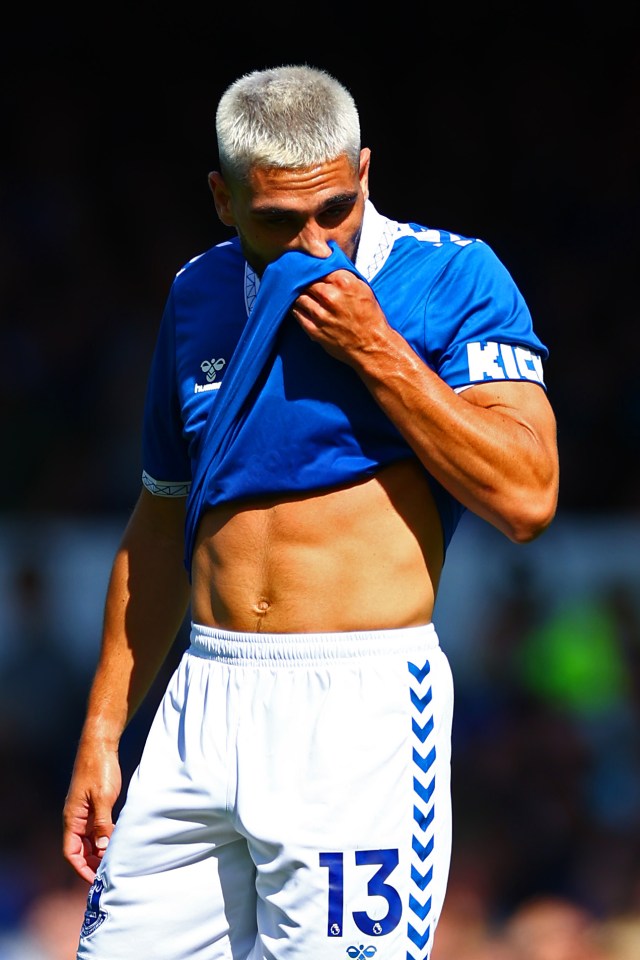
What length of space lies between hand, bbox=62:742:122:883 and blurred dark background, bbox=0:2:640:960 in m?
2.59

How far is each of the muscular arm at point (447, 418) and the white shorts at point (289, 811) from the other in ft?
0.99

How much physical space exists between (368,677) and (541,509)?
404mm

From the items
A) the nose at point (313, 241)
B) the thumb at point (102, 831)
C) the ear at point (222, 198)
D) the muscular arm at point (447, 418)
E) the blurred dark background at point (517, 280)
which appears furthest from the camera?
the blurred dark background at point (517, 280)

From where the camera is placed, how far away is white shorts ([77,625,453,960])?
90.1 inches

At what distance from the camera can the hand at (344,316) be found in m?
2.29

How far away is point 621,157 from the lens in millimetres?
6430

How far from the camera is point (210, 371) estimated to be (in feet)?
8.52

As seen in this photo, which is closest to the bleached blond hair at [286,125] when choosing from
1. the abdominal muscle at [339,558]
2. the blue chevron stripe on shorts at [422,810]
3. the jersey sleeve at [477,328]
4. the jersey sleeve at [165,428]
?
the jersey sleeve at [477,328]

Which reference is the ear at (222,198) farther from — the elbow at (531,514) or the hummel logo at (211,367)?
the elbow at (531,514)

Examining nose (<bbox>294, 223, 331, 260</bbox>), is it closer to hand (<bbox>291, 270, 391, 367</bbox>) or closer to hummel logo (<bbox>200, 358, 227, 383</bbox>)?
hand (<bbox>291, 270, 391, 367</bbox>)

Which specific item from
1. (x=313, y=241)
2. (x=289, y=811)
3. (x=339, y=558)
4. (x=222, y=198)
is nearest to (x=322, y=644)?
(x=339, y=558)

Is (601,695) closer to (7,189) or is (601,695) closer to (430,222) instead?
(430,222)

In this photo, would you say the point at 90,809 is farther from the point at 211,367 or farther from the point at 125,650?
the point at 211,367

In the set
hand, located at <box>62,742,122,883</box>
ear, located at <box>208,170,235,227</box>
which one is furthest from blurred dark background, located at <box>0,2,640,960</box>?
ear, located at <box>208,170,235,227</box>
